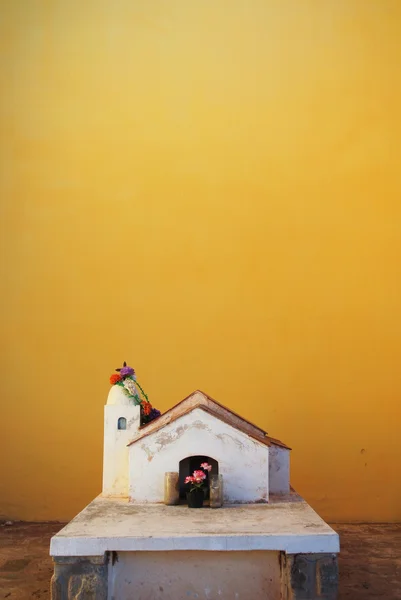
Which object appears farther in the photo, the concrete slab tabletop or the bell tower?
the bell tower

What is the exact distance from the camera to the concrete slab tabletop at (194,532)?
169 inches

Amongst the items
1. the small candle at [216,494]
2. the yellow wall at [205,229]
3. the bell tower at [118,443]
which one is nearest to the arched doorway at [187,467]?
the small candle at [216,494]

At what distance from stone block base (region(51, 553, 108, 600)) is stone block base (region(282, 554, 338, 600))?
113cm

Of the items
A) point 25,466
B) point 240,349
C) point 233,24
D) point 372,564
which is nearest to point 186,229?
point 240,349

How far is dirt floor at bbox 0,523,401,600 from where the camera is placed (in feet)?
17.0

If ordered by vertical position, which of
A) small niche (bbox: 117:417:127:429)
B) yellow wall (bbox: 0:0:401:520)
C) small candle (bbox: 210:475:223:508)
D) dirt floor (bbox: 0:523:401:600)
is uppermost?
yellow wall (bbox: 0:0:401:520)

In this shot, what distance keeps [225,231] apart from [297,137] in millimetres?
1389

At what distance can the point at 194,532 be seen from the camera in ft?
14.5

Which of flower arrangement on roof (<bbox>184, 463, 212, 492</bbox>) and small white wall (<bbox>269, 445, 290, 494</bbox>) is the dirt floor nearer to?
small white wall (<bbox>269, 445, 290, 494</bbox>)

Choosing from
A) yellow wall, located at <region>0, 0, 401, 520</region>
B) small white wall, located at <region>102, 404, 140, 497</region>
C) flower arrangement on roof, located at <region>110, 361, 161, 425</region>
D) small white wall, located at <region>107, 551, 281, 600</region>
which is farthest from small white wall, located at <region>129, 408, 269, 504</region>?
yellow wall, located at <region>0, 0, 401, 520</region>

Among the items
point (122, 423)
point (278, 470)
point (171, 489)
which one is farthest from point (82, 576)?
point (278, 470)

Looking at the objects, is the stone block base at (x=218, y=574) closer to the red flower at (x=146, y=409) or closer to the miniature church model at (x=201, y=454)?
the miniature church model at (x=201, y=454)

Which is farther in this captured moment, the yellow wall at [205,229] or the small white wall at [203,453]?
the yellow wall at [205,229]

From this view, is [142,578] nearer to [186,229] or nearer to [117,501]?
[117,501]
